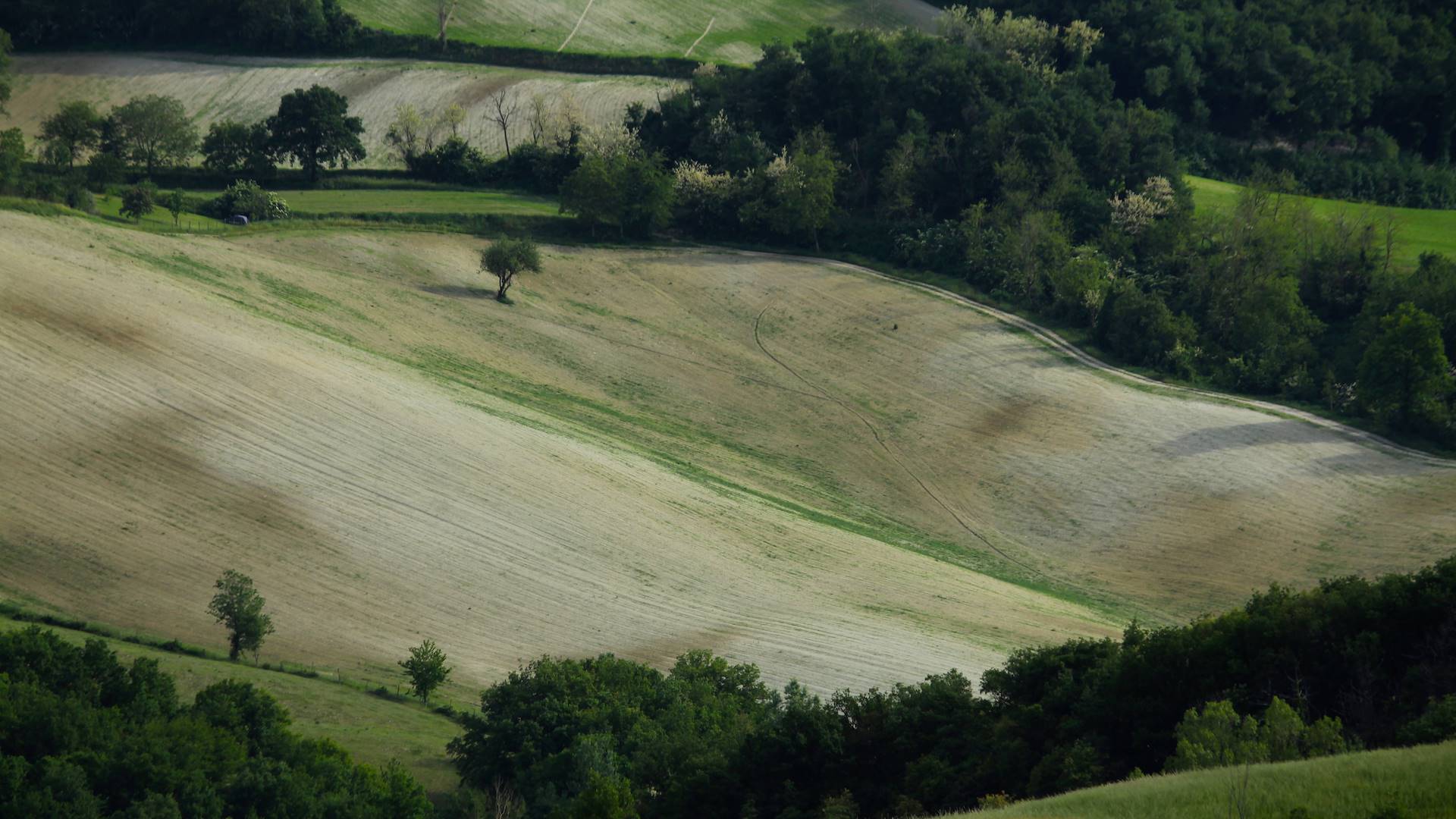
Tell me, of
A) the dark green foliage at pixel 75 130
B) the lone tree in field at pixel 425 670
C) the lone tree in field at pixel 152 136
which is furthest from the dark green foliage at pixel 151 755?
the dark green foliage at pixel 75 130

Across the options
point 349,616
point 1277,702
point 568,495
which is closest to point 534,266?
point 568,495

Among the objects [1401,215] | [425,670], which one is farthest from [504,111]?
→ [425,670]

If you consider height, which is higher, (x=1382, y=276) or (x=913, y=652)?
(x=1382, y=276)

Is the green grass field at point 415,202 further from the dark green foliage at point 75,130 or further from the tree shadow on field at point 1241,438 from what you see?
the tree shadow on field at point 1241,438

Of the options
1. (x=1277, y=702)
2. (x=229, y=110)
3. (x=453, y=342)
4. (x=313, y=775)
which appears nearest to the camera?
(x=1277, y=702)

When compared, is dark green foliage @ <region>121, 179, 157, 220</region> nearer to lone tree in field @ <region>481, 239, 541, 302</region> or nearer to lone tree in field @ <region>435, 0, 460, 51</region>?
lone tree in field @ <region>481, 239, 541, 302</region>

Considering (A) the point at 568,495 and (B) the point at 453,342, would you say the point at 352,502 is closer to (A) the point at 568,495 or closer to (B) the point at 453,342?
(A) the point at 568,495
